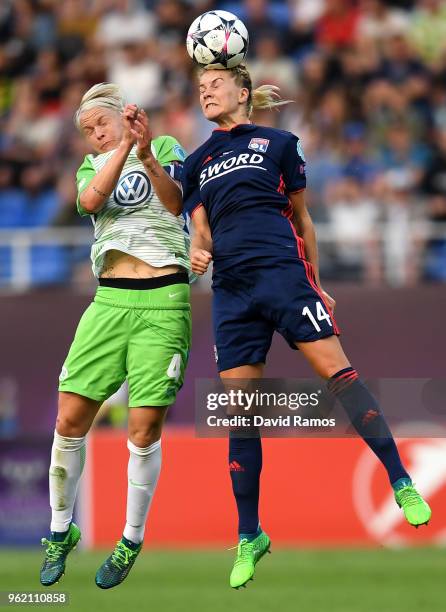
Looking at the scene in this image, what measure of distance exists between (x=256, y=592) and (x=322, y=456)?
2263 mm

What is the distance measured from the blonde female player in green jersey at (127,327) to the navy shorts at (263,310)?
1.36 feet

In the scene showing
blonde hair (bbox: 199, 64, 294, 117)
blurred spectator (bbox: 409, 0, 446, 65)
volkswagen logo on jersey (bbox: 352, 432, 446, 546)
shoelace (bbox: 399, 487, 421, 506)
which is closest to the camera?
shoelace (bbox: 399, 487, 421, 506)

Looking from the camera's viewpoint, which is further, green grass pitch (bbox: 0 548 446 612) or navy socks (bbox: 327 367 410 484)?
green grass pitch (bbox: 0 548 446 612)

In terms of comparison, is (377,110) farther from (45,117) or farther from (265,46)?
(45,117)

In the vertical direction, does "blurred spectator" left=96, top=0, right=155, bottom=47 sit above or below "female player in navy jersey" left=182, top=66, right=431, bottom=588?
above

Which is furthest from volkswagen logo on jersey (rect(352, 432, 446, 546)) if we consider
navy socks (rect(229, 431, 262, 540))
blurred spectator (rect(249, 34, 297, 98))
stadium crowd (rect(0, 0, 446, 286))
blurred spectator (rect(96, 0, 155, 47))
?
navy socks (rect(229, 431, 262, 540))

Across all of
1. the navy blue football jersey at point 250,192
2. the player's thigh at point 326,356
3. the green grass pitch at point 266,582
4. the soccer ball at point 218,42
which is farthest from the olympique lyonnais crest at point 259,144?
the green grass pitch at point 266,582

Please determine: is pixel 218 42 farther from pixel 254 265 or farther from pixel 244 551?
pixel 244 551

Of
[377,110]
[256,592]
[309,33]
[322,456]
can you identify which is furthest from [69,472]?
[309,33]

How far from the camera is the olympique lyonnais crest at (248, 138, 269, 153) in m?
7.42

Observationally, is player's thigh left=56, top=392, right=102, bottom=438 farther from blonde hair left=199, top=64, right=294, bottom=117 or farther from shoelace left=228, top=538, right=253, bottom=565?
blonde hair left=199, top=64, right=294, bottom=117

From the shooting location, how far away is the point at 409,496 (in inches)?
282

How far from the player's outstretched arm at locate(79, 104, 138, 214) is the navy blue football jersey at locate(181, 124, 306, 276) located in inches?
16.1

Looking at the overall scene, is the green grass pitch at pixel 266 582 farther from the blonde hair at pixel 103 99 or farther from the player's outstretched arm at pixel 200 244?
the blonde hair at pixel 103 99
